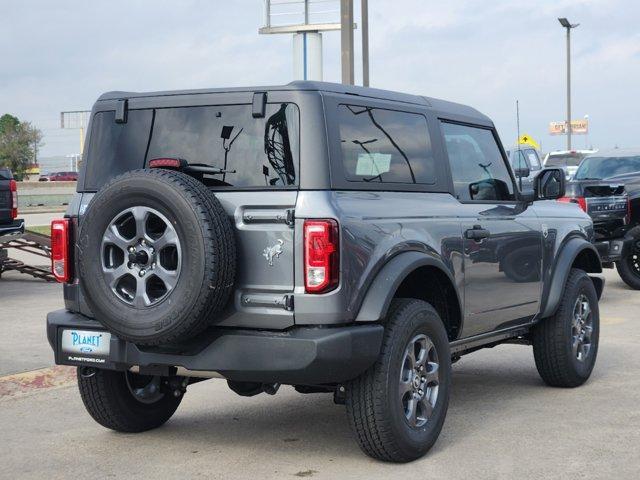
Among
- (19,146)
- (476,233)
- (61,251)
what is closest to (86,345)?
(61,251)

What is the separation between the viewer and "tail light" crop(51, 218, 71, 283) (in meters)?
5.94

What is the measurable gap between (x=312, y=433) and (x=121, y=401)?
112cm

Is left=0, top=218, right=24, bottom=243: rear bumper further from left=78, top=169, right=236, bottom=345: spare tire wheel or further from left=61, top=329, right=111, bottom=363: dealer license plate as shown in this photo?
left=78, top=169, right=236, bottom=345: spare tire wheel

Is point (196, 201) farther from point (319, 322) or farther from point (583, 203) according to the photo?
point (583, 203)

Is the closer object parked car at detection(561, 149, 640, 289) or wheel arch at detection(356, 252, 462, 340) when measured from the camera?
wheel arch at detection(356, 252, 462, 340)

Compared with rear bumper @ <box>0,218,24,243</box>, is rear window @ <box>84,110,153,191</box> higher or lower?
higher

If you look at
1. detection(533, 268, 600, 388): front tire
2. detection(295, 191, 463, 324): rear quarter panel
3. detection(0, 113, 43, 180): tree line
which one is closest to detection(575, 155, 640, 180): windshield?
detection(533, 268, 600, 388): front tire

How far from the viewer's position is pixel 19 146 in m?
102

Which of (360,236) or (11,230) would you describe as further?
(11,230)

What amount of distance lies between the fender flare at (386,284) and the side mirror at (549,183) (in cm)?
207

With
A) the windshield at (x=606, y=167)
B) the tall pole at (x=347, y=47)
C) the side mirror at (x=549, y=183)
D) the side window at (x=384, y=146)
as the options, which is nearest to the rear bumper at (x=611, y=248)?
the windshield at (x=606, y=167)

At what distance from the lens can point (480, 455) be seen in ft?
19.2

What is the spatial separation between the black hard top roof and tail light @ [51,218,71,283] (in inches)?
29.7

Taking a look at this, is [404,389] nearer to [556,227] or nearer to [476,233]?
[476,233]
